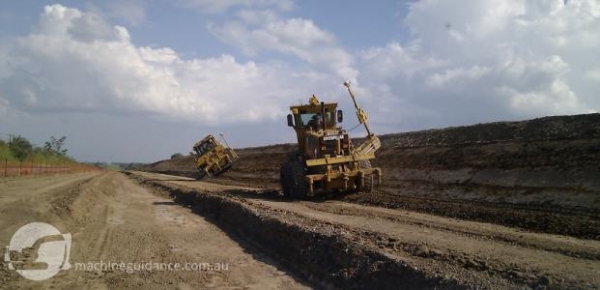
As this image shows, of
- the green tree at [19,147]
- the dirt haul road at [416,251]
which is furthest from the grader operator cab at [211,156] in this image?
the dirt haul road at [416,251]

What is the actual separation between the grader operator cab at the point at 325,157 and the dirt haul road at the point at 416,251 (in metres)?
3.59

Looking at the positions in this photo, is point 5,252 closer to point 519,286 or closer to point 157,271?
point 157,271

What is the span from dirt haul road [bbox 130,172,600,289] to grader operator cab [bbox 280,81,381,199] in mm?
3589

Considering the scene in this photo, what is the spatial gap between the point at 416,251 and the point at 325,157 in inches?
340

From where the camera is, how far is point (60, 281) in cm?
711

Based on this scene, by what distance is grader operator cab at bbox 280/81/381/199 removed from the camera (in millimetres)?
16219

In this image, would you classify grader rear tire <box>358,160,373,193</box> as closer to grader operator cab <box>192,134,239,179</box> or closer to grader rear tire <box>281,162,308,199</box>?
grader rear tire <box>281,162,308,199</box>

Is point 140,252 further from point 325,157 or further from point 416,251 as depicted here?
point 325,157

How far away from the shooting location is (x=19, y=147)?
38.2 metres

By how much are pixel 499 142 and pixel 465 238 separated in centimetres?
1225

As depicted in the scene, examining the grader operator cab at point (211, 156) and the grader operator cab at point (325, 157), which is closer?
the grader operator cab at point (325, 157)

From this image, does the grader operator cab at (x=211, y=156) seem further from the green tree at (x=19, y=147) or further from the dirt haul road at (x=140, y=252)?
the dirt haul road at (x=140, y=252)

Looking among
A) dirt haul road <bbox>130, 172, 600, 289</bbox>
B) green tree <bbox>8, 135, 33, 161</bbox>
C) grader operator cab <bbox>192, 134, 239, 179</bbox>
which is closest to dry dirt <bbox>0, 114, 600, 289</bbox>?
dirt haul road <bbox>130, 172, 600, 289</bbox>

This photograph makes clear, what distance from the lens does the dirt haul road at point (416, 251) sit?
6145mm
